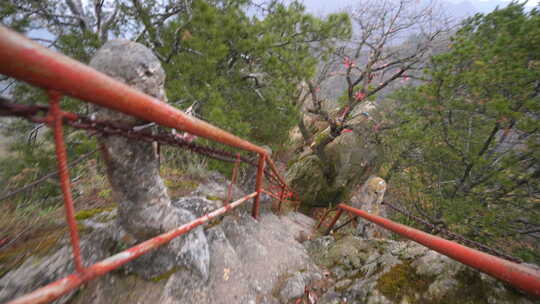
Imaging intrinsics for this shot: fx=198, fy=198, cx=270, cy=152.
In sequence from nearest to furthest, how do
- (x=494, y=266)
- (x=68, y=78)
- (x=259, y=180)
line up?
(x=68, y=78) → (x=494, y=266) → (x=259, y=180)

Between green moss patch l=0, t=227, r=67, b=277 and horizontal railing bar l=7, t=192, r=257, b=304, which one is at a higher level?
horizontal railing bar l=7, t=192, r=257, b=304

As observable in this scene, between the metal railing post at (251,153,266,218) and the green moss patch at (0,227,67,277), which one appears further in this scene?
the metal railing post at (251,153,266,218)

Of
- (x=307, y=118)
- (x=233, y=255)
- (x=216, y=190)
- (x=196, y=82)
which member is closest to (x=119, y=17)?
(x=196, y=82)

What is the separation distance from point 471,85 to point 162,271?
486 centimetres

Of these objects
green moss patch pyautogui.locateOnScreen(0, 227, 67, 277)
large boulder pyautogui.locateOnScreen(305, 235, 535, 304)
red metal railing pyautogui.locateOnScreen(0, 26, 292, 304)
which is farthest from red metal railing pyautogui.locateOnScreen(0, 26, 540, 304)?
green moss patch pyautogui.locateOnScreen(0, 227, 67, 277)

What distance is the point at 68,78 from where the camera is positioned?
1.71 ft

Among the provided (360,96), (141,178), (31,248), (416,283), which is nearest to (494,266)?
(416,283)

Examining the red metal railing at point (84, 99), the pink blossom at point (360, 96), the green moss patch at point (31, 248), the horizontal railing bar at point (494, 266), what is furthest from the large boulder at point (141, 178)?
the pink blossom at point (360, 96)

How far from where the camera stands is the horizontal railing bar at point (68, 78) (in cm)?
42

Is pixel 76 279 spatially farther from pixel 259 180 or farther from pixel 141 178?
pixel 259 180

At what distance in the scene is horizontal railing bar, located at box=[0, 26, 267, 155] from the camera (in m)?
0.42

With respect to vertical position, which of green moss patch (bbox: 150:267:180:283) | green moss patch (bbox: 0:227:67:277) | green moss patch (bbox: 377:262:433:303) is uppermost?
green moss patch (bbox: 0:227:67:277)

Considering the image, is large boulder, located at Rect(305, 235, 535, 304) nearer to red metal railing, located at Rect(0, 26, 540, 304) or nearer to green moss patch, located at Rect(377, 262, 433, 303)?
green moss patch, located at Rect(377, 262, 433, 303)

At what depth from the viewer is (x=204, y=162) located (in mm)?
4465
